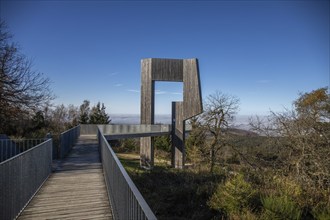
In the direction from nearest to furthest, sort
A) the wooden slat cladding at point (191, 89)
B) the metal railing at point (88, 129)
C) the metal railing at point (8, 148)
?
the metal railing at point (8, 148)
the wooden slat cladding at point (191, 89)
the metal railing at point (88, 129)

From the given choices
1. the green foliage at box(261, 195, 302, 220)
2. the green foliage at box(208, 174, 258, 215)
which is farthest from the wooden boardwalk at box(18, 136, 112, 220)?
the green foliage at box(261, 195, 302, 220)

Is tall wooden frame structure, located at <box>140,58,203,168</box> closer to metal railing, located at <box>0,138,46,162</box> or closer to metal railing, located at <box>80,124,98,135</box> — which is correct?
metal railing, located at <box>80,124,98,135</box>

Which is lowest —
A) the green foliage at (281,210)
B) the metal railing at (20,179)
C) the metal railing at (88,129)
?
the green foliage at (281,210)

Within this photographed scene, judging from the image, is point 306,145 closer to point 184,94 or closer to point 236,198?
point 236,198

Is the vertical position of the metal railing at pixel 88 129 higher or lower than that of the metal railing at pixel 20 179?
higher

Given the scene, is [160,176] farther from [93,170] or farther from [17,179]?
[17,179]

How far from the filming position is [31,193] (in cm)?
721

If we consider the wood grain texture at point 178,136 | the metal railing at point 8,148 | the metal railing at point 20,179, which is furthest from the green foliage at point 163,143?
the metal railing at point 20,179

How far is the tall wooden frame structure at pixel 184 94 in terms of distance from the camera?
76.0ft

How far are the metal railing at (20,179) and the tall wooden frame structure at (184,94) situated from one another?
591 inches

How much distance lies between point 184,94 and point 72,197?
16.6m

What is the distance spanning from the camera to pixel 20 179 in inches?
240

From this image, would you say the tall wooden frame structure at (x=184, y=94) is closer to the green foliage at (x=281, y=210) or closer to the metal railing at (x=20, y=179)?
the green foliage at (x=281, y=210)

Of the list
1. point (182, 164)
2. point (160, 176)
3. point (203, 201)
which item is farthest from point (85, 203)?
point (182, 164)
